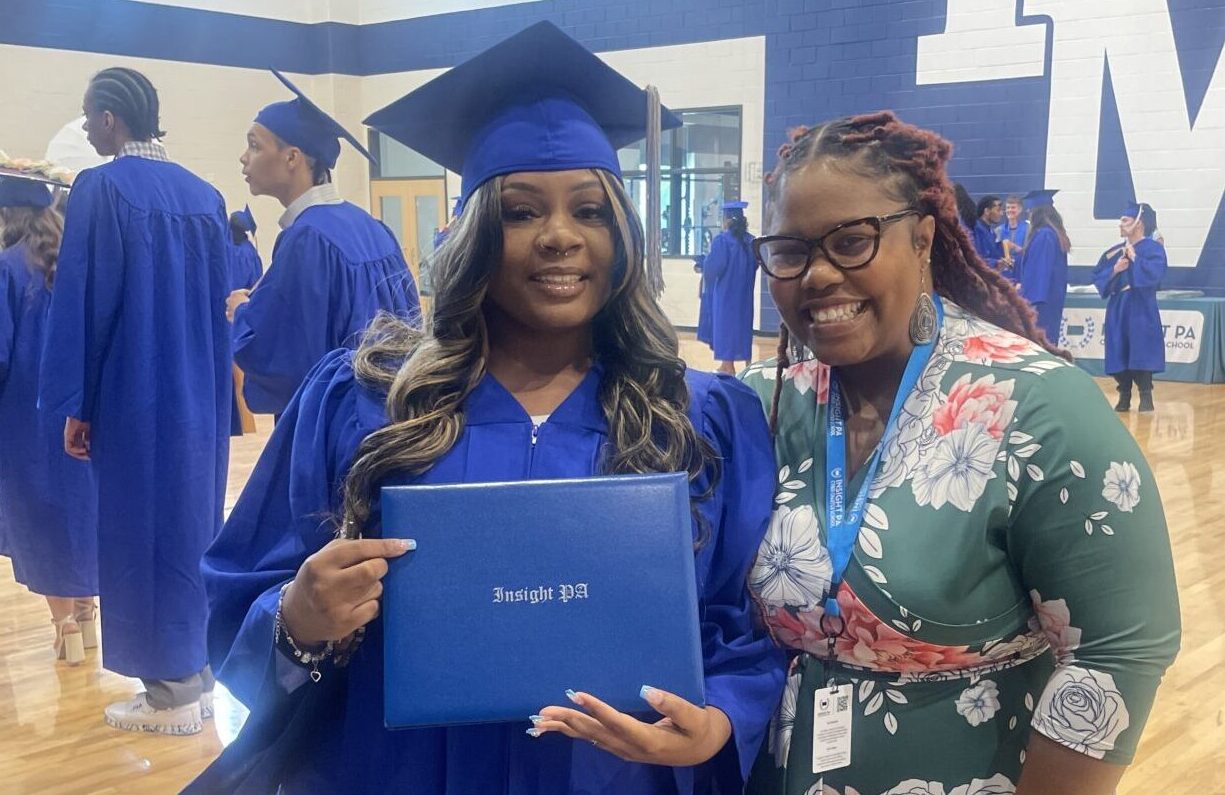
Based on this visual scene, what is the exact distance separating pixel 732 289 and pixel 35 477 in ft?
23.7

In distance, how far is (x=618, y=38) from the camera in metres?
13.2

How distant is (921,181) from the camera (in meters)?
1.33

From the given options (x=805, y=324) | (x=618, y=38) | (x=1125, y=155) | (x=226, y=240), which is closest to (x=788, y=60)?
(x=618, y=38)

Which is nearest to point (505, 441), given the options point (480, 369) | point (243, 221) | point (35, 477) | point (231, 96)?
point (480, 369)

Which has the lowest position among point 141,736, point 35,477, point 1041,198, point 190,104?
point 141,736

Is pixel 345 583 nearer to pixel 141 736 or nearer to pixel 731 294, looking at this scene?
pixel 141 736

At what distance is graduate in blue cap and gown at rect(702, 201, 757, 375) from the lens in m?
10.1

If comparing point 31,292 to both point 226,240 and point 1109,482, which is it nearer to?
point 226,240

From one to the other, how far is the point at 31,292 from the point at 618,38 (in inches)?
414

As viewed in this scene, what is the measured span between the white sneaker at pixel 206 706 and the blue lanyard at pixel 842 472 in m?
2.64

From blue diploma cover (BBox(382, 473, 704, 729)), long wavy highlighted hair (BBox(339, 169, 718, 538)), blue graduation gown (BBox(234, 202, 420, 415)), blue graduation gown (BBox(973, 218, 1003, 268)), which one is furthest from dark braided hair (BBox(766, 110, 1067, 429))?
blue graduation gown (BBox(973, 218, 1003, 268))

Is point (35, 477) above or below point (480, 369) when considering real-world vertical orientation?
below

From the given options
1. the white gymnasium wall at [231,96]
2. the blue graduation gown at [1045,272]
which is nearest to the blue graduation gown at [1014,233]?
the blue graduation gown at [1045,272]

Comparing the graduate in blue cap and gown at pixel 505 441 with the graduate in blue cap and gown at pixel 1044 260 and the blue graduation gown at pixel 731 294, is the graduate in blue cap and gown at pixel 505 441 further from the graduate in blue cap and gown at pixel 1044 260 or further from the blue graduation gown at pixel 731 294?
the blue graduation gown at pixel 731 294
